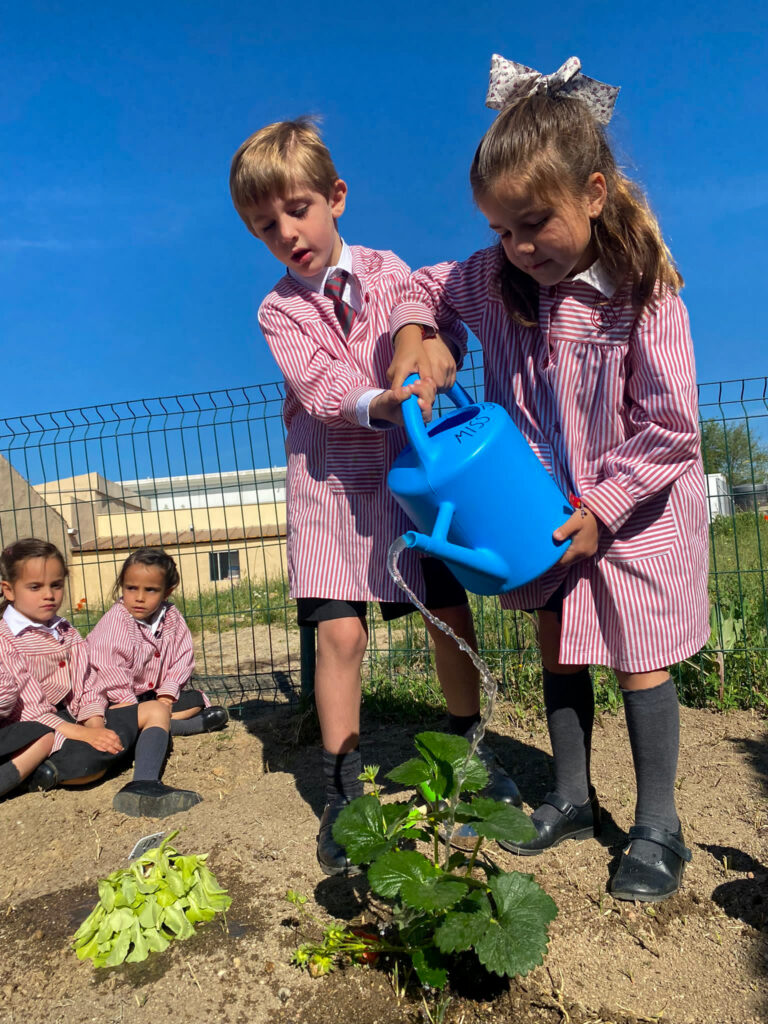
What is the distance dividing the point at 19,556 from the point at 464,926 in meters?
2.39

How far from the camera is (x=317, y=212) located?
1955 mm

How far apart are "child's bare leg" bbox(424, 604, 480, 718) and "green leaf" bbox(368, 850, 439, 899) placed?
2.59 ft

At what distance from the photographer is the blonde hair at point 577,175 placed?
63.2 inches

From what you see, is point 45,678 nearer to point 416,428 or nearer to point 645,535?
point 416,428

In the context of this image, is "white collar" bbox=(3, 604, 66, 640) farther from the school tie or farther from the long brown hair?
the school tie

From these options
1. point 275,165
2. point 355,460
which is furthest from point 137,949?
point 275,165

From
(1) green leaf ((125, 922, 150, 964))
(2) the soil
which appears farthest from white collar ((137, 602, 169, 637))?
(1) green leaf ((125, 922, 150, 964))

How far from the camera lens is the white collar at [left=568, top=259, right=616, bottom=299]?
174 centimetres

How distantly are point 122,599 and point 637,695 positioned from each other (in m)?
2.23

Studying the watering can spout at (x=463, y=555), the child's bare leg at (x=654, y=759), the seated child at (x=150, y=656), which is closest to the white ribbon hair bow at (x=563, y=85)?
the watering can spout at (x=463, y=555)

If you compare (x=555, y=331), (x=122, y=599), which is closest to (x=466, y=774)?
(x=555, y=331)

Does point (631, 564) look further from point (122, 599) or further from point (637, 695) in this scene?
point (122, 599)

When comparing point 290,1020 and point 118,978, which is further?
point 118,978

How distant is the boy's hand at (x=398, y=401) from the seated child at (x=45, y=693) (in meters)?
1.72
